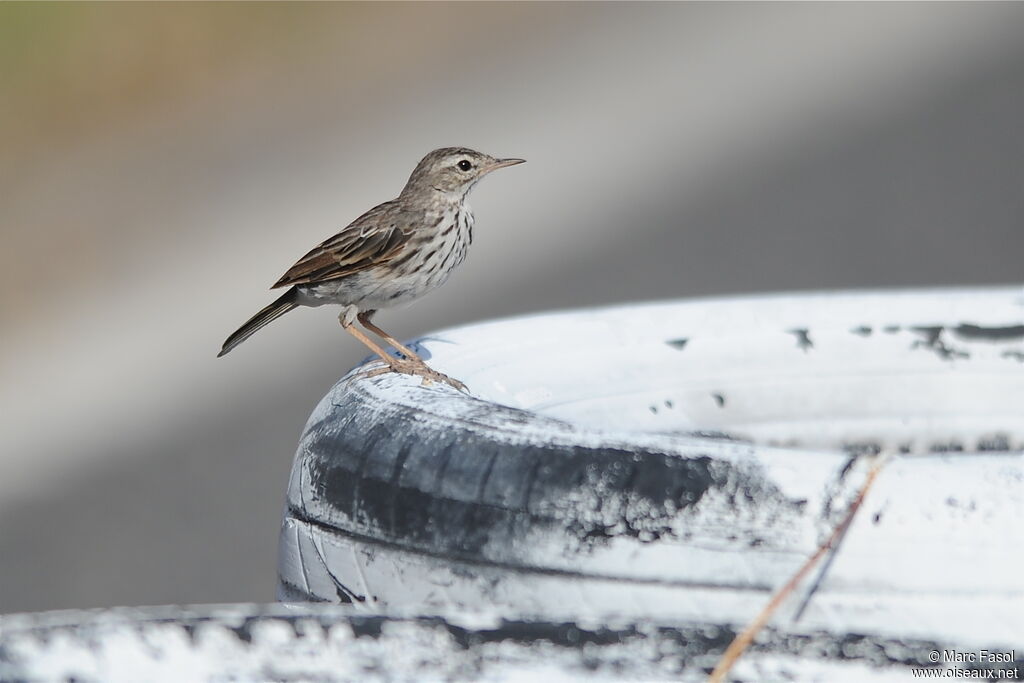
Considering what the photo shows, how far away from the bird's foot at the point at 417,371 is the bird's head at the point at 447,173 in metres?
2.05

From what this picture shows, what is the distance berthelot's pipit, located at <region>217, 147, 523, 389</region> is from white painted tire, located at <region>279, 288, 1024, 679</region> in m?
1.48

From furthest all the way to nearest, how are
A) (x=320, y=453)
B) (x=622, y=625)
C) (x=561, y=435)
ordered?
(x=320, y=453) < (x=561, y=435) < (x=622, y=625)

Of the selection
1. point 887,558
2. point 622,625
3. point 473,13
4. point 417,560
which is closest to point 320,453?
point 417,560

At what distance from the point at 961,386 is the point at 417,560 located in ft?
6.08

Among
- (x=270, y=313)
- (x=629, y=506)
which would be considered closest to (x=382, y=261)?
(x=270, y=313)

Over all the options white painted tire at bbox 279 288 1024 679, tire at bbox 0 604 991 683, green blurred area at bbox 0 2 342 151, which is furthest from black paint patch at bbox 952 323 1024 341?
green blurred area at bbox 0 2 342 151

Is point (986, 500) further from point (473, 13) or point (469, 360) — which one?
point (473, 13)

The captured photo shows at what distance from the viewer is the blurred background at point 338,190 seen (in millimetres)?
8492

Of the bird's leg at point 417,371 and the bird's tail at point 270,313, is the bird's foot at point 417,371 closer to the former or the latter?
the bird's leg at point 417,371

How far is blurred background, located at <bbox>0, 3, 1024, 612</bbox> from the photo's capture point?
8.49 m

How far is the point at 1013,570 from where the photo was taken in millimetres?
2537

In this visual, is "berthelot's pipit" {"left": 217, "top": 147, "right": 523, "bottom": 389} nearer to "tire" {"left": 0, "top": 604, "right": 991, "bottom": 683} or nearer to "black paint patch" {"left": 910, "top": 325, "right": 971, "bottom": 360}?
"black paint patch" {"left": 910, "top": 325, "right": 971, "bottom": 360}

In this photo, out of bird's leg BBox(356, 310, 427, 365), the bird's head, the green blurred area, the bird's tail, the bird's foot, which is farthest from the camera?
the green blurred area

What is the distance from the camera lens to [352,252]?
5426 mm
